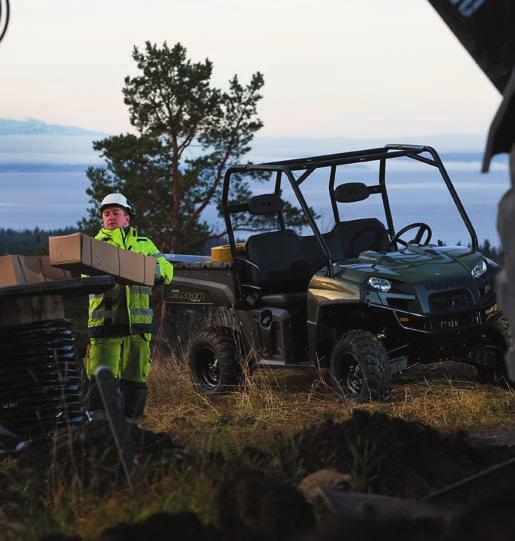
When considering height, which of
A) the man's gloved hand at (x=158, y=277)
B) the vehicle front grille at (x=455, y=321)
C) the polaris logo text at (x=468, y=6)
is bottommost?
the vehicle front grille at (x=455, y=321)

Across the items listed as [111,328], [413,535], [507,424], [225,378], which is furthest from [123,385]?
[413,535]

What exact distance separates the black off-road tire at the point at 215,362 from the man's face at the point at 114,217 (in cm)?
187

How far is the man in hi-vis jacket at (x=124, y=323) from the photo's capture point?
10.7 m

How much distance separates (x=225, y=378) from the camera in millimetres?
12008

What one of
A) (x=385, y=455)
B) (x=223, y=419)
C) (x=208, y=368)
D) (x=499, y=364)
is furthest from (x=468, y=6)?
(x=208, y=368)

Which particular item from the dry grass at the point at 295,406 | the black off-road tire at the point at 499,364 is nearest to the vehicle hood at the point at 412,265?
the black off-road tire at the point at 499,364

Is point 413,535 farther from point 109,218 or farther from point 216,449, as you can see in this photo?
point 109,218

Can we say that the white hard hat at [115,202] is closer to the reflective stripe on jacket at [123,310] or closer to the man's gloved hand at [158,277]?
the reflective stripe on jacket at [123,310]

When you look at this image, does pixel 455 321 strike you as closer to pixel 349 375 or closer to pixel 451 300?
pixel 451 300

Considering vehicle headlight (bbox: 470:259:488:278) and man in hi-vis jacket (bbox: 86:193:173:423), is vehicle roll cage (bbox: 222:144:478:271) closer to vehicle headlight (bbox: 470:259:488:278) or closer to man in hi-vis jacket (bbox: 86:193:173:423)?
vehicle headlight (bbox: 470:259:488:278)

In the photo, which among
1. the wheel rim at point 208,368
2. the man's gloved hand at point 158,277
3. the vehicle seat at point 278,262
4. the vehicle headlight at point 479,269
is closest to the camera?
the man's gloved hand at point 158,277

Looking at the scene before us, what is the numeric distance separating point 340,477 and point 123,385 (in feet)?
15.7

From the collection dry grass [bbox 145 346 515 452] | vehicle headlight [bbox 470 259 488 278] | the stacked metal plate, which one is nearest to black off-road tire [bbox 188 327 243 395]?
dry grass [bbox 145 346 515 452]

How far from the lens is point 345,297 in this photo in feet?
34.6
